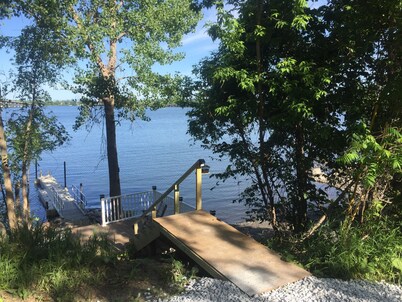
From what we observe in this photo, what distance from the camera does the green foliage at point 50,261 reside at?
3.80 meters

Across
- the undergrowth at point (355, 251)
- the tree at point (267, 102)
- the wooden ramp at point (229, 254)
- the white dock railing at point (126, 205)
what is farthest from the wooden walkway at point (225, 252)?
the white dock railing at point (126, 205)

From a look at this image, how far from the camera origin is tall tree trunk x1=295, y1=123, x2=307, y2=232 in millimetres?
6598

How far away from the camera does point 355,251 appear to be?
15.0 feet

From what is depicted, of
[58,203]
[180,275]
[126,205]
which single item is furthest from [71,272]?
[58,203]

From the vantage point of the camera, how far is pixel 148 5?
1365 cm

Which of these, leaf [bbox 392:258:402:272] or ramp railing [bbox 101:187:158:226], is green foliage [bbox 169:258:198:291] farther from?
ramp railing [bbox 101:187:158:226]

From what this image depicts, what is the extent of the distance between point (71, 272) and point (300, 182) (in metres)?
4.46

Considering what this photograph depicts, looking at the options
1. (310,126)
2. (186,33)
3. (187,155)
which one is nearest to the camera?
(310,126)

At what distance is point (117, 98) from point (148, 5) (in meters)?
3.80

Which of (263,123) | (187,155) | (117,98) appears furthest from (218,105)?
(187,155)

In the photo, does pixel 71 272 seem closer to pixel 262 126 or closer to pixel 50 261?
pixel 50 261

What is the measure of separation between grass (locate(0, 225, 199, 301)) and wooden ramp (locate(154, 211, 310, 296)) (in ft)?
1.39

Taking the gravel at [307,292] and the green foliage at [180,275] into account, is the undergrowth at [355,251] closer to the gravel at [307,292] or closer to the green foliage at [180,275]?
the gravel at [307,292]

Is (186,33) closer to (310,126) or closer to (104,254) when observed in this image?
(310,126)
